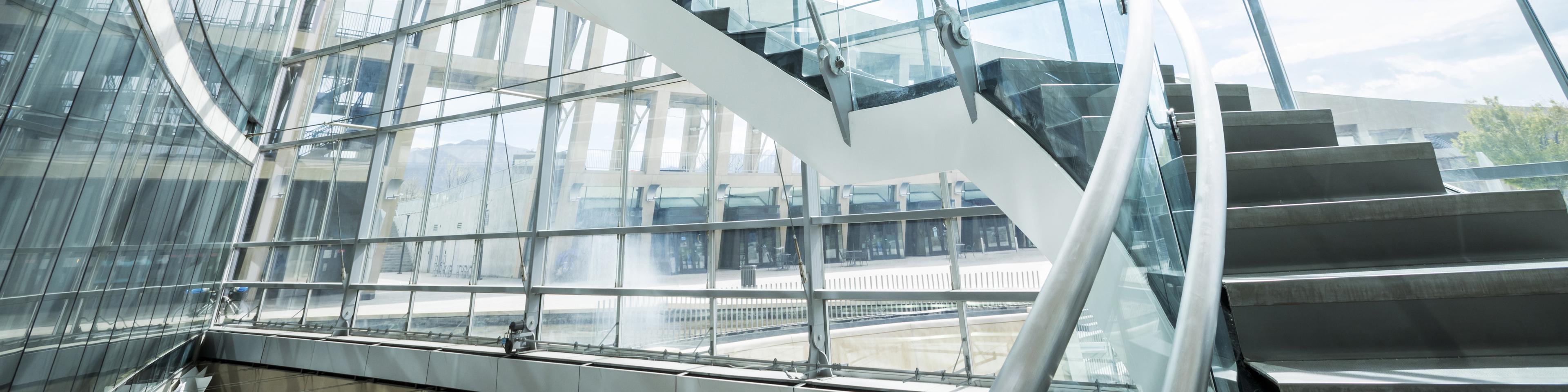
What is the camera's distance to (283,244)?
7953 millimetres

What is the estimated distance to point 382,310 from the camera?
6.92 meters

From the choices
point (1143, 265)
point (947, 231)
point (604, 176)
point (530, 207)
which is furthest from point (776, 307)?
point (1143, 265)

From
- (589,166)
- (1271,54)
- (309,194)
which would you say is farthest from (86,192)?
(1271,54)

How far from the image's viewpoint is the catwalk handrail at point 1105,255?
0.57 meters

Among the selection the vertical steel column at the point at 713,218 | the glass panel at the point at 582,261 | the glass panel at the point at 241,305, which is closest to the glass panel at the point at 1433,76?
the vertical steel column at the point at 713,218

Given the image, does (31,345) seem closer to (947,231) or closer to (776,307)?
(776,307)

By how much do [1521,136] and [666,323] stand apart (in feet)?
17.1

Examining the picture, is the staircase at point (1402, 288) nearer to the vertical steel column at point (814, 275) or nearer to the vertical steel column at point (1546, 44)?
the vertical steel column at point (1546, 44)

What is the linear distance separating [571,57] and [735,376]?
12.3 feet

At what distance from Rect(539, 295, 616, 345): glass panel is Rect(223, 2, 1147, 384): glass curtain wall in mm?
20

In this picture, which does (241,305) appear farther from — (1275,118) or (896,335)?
(1275,118)

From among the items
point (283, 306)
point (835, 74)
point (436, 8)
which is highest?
point (436, 8)

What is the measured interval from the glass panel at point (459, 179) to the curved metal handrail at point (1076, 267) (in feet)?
21.8

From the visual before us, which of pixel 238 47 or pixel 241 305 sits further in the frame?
pixel 241 305
